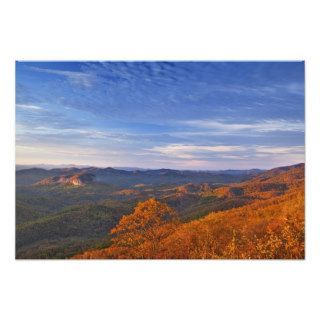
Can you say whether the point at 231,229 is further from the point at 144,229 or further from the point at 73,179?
the point at 73,179

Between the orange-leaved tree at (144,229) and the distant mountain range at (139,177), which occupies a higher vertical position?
the distant mountain range at (139,177)

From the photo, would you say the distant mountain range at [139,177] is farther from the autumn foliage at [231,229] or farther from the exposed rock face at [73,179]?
the autumn foliage at [231,229]

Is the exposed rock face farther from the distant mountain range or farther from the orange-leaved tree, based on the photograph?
the orange-leaved tree

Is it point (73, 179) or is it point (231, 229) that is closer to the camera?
point (231, 229)

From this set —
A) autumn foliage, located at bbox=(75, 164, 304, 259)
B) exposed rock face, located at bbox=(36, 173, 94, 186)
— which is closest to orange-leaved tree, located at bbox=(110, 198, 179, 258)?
autumn foliage, located at bbox=(75, 164, 304, 259)
